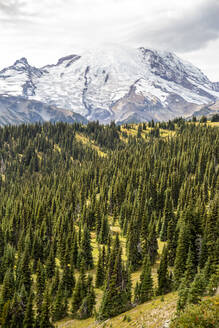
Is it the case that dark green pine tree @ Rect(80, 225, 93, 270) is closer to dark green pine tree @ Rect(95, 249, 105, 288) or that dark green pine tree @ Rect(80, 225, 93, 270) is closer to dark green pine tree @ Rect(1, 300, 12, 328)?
dark green pine tree @ Rect(95, 249, 105, 288)

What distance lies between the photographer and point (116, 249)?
2441 inches

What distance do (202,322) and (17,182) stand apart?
18944cm

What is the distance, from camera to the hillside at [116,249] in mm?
53969

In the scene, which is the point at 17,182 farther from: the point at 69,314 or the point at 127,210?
the point at 69,314

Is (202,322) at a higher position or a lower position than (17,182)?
higher

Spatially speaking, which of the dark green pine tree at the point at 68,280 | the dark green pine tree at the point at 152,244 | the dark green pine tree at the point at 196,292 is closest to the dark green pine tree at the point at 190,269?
the dark green pine tree at the point at 196,292

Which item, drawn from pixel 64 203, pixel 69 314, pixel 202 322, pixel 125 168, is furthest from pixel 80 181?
pixel 202 322

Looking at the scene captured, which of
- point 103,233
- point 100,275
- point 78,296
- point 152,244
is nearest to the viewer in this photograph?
point 78,296

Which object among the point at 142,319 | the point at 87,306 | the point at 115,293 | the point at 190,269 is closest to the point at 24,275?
the point at 87,306

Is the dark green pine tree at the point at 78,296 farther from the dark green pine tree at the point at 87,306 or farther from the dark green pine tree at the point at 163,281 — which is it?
the dark green pine tree at the point at 163,281

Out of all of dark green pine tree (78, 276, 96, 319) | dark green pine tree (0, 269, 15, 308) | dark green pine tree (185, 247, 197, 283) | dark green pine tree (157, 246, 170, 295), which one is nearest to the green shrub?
dark green pine tree (185, 247, 197, 283)

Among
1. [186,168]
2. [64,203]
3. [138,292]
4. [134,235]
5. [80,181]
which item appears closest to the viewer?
[138,292]

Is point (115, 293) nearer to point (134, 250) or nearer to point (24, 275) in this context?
point (134, 250)

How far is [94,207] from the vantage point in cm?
12625
